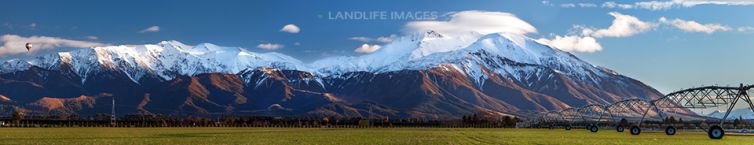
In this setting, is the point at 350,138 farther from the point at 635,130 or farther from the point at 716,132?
the point at 635,130

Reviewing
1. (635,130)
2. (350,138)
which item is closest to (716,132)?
(635,130)

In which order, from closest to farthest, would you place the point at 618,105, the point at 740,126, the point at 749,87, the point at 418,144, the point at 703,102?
the point at 418,144 → the point at 749,87 → the point at 703,102 → the point at 618,105 → the point at 740,126

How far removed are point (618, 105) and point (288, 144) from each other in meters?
92.7

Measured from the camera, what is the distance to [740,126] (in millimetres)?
186750

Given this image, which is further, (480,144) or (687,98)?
(687,98)

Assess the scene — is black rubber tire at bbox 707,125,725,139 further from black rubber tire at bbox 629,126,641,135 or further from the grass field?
black rubber tire at bbox 629,126,641,135

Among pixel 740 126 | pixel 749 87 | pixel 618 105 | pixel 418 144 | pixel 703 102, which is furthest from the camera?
pixel 740 126

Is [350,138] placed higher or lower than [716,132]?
lower

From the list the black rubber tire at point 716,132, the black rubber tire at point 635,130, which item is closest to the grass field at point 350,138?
the black rubber tire at point 716,132

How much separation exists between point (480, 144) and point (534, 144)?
3964 millimetres

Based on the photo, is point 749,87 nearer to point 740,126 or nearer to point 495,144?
point 495,144

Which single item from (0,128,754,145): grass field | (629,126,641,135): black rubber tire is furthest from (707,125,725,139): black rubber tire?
(629,126,641,135): black rubber tire

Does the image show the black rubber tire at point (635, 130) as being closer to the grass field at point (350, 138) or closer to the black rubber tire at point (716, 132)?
the grass field at point (350, 138)

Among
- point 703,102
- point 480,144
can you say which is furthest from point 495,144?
point 703,102
